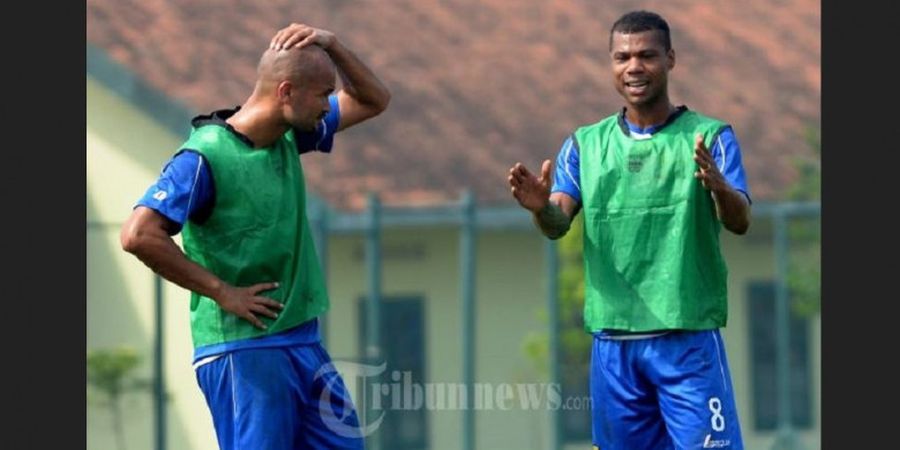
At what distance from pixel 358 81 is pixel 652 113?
43.5 inches

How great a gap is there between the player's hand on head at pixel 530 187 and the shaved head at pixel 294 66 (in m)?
0.80

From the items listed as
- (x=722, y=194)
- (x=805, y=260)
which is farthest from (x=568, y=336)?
(x=722, y=194)

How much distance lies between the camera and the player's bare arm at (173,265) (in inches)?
297

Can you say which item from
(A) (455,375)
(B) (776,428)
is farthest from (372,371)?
(B) (776,428)

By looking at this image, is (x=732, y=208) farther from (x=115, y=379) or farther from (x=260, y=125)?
(x=115, y=379)

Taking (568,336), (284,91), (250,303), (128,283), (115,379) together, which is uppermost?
(284,91)

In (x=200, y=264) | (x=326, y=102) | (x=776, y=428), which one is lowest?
(x=776, y=428)

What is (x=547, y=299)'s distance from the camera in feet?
50.4

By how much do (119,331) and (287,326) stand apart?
7572 mm

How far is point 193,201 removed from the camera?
765cm

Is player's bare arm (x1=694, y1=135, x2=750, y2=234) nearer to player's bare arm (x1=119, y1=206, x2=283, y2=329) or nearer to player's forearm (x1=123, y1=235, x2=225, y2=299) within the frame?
player's bare arm (x1=119, y1=206, x2=283, y2=329)

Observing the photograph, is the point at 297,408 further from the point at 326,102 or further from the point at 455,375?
the point at 455,375

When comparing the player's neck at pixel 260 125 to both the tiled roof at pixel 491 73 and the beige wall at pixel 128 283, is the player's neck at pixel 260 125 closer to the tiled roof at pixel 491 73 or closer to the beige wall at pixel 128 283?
the beige wall at pixel 128 283

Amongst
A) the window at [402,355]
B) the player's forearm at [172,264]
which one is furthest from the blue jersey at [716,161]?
the window at [402,355]
